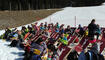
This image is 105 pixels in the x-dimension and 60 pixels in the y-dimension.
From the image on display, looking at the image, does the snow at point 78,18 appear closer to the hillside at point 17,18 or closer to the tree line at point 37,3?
the hillside at point 17,18

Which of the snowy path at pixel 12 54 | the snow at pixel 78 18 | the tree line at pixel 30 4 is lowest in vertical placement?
the snowy path at pixel 12 54

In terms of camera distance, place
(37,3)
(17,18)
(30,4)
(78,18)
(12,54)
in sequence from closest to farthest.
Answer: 1. (12,54)
2. (17,18)
3. (78,18)
4. (30,4)
5. (37,3)

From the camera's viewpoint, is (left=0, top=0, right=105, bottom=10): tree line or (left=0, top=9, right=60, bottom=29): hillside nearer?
(left=0, top=9, right=60, bottom=29): hillside

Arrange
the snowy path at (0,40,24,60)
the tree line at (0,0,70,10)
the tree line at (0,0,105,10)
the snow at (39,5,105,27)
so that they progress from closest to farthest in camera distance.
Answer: the snowy path at (0,40,24,60) < the snow at (39,5,105,27) < the tree line at (0,0,70,10) < the tree line at (0,0,105,10)

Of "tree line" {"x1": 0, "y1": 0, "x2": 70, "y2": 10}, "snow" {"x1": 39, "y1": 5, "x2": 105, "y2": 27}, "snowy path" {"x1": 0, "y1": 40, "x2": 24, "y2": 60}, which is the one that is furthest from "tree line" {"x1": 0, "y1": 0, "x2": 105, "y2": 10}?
"snowy path" {"x1": 0, "y1": 40, "x2": 24, "y2": 60}

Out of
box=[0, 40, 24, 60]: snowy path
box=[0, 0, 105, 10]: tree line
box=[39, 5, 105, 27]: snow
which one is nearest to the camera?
box=[0, 40, 24, 60]: snowy path

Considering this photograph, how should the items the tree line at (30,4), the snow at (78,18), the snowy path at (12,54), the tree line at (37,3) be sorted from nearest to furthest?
1. the snowy path at (12,54)
2. the snow at (78,18)
3. the tree line at (30,4)
4. the tree line at (37,3)

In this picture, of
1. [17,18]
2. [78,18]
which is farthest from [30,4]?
[78,18]

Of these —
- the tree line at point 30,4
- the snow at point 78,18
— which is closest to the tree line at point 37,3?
the tree line at point 30,4

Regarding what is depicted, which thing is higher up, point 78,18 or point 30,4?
point 30,4

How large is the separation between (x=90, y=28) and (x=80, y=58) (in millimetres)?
3964

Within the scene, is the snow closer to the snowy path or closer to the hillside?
the hillside

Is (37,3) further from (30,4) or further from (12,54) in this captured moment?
(12,54)

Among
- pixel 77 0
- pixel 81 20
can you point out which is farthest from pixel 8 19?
pixel 77 0
